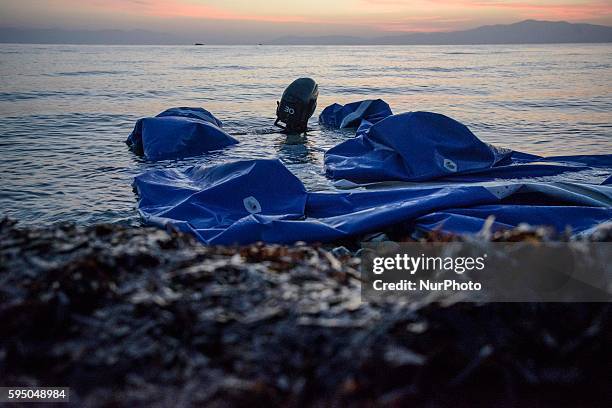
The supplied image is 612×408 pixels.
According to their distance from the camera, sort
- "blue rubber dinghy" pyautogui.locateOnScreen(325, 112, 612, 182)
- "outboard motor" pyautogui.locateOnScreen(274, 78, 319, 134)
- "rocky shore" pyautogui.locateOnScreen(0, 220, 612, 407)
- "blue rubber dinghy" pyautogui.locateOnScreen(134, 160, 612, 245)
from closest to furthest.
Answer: "rocky shore" pyautogui.locateOnScreen(0, 220, 612, 407)
"blue rubber dinghy" pyautogui.locateOnScreen(134, 160, 612, 245)
"blue rubber dinghy" pyautogui.locateOnScreen(325, 112, 612, 182)
"outboard motor" pyautogui.locateOnScreen(274, 78, 319, 134)

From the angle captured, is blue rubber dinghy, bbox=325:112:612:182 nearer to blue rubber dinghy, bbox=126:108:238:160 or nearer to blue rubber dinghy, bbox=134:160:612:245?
blue rubber dinghy, bbox=134:160:612:245

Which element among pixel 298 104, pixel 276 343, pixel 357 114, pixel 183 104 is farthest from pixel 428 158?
pixel 183 104

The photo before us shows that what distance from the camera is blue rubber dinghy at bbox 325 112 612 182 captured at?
22.6 ft

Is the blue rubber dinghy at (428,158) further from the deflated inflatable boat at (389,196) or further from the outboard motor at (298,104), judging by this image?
the outboard motor at (298,104)

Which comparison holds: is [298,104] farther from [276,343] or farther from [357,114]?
[276,343]

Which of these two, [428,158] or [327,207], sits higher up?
[428,158]

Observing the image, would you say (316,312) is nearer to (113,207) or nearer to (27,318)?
(27,318)

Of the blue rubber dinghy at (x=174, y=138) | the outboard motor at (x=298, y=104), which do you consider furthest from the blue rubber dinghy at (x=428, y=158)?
the outboard motor at (x=298, y=104)

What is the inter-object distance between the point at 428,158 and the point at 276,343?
5471 millimetres

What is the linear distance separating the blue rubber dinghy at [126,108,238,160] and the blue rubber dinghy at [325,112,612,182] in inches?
96.1

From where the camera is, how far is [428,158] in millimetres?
6891

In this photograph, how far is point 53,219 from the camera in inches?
236

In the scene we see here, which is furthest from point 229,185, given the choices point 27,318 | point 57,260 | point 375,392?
point 375,392

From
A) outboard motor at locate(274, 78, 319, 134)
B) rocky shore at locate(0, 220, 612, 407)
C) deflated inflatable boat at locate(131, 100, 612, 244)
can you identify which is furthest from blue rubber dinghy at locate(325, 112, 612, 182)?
rocky shore at locate(0, 220, 612, 407)
